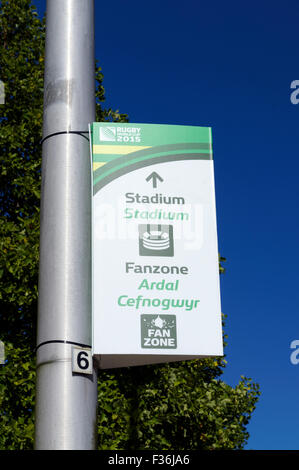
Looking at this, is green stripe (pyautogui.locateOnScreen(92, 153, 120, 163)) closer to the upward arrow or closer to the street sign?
the street sign

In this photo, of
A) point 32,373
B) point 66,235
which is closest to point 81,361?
point 66,235

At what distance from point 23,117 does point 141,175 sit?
9.33 m

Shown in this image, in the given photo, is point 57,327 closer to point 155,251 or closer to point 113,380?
point 155,251

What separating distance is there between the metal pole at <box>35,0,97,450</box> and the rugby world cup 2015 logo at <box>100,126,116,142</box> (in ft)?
0.39

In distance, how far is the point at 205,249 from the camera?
15.3ft

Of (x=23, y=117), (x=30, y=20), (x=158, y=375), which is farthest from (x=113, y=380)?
(x=30, y=20)

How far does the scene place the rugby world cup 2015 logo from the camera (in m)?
4.73

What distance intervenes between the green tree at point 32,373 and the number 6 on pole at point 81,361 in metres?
6.73

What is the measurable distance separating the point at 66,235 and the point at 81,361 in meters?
0.81

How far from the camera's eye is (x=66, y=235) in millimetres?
4223

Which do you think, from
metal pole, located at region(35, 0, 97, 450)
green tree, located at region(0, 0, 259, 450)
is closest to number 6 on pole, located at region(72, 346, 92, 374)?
metal pole, located at region(35, 0, 97, 450)

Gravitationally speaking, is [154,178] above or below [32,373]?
above

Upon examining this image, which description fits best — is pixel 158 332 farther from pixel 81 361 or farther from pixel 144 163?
pixel 144 163

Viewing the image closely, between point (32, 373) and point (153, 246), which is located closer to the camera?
point (153, 246)
